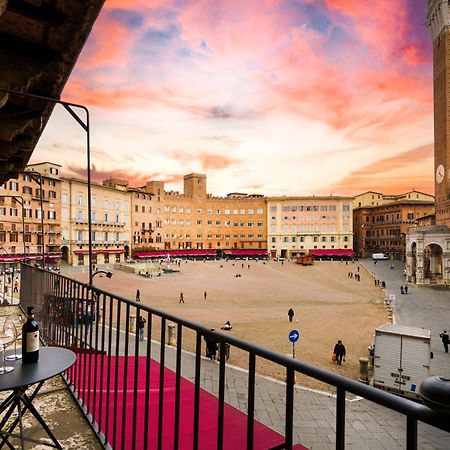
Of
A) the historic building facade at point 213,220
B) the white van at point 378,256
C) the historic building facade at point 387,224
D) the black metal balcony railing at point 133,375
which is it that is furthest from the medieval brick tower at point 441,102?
the black metal balcony railing at point 133,375

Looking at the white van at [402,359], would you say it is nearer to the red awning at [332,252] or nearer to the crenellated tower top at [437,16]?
the crenellated tower top at [437,16]

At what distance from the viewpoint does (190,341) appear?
1917 cm

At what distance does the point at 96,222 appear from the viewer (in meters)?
67.4

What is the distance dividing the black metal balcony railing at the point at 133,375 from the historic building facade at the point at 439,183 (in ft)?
164

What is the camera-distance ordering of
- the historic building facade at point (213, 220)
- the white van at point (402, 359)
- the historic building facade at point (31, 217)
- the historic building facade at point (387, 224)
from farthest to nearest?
the historic building facade at point (213, 220)
the historic building facade at point (387, 224)
the historic building facade at point (31, 217)
the white van at point (402, 359)

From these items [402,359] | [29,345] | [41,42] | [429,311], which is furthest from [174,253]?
[41,42]

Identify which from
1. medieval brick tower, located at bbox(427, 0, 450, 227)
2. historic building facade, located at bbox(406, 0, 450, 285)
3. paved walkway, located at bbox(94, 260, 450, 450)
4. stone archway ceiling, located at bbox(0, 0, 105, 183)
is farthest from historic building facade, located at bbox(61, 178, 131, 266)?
stone archway ceiling, located at bbox(0, 0, 105, 183)

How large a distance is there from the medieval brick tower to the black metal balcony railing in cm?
5583

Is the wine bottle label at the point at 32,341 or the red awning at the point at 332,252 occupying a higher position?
the wine bottle label at the point at 32,341

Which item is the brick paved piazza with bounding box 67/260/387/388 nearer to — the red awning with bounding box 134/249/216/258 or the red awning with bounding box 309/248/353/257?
the red awning with bounding box 134/249/216/258

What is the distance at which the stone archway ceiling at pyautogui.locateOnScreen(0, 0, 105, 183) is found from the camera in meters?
2.50

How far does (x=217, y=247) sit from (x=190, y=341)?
77.3m

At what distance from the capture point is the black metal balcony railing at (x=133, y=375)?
4.49 ft

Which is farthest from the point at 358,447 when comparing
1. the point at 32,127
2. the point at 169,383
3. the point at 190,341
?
the point at 190,341
